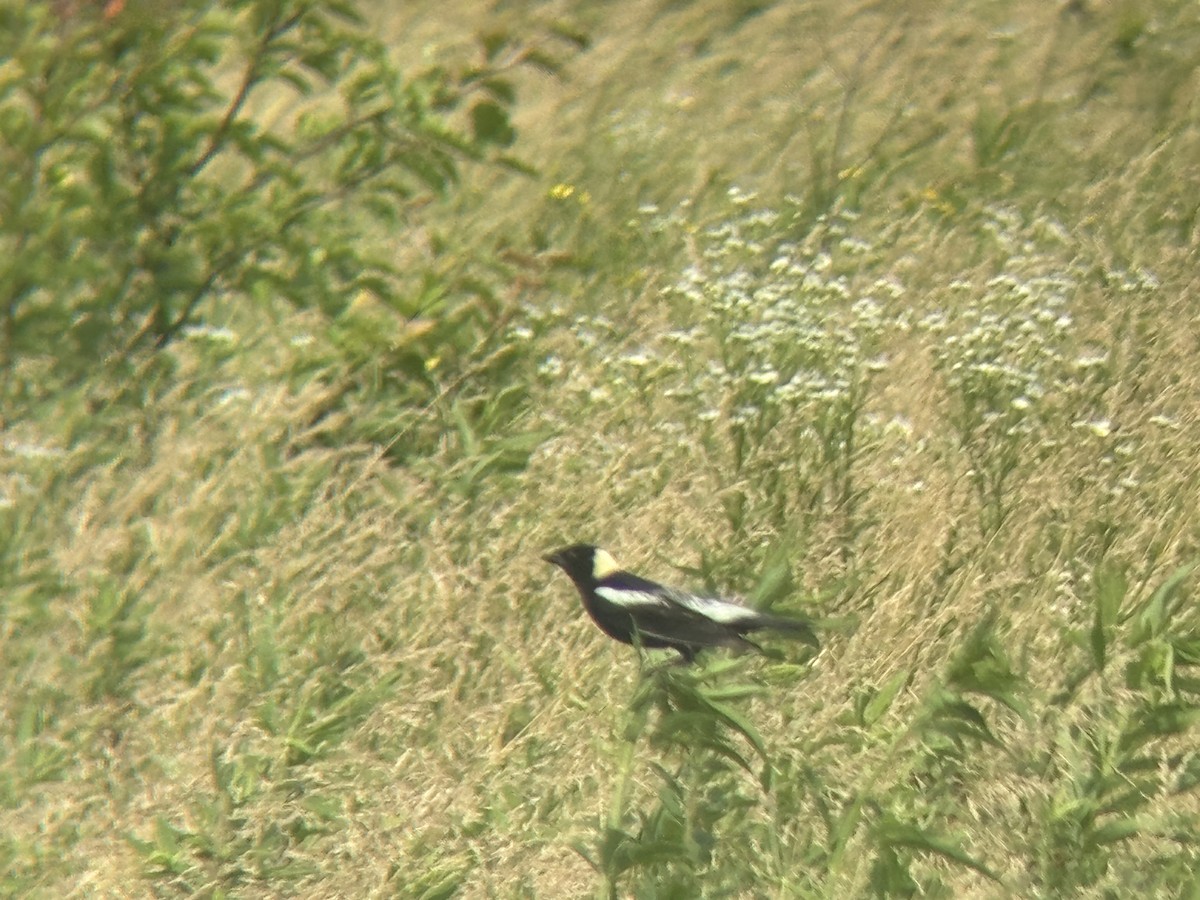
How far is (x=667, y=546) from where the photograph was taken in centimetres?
411

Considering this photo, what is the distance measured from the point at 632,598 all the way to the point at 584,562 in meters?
0.27

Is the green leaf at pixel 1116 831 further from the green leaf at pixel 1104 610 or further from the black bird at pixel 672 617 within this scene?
the black bird at pixel 672 617

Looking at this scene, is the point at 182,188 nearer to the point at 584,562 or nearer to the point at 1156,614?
the point at 584,562

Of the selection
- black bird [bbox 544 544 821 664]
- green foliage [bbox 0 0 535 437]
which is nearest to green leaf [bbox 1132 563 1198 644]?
black bird [bbox 544 544 821 664]

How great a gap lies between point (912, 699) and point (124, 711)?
160 centimetres

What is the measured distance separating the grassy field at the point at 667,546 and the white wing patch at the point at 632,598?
16cm

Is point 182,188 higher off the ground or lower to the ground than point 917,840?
higher

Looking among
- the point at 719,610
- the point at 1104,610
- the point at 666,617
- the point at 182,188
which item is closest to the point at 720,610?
the point at 719,610

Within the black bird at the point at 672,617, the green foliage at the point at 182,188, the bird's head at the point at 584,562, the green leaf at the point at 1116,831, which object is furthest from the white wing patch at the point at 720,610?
the green foliage at the point at 182,188

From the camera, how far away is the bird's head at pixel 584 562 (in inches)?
150

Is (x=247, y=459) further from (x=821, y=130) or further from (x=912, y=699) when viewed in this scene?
(x=821, y=130)

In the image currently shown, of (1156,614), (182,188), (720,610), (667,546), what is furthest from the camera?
(182,188)

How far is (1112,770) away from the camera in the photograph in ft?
10.5

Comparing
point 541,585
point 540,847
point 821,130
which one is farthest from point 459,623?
point 821,130
